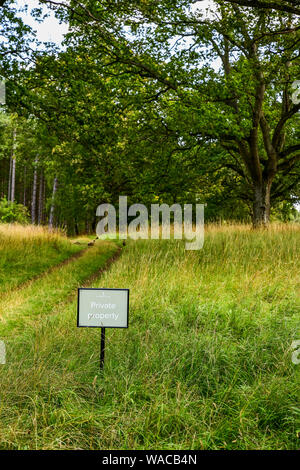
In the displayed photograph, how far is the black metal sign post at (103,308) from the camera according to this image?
3.98 metres

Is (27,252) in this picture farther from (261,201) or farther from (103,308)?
(261,201)

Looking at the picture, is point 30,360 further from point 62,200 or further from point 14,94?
point 62,200

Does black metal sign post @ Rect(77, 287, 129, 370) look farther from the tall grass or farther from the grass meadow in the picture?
the tall grass

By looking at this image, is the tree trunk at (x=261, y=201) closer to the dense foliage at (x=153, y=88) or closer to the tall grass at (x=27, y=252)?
the dense foliage at (x=153, y=88)

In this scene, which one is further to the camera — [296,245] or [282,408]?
[296,245]

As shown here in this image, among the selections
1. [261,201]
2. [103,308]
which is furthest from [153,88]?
[103,308]

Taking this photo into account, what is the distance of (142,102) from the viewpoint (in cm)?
1055

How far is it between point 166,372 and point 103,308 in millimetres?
979

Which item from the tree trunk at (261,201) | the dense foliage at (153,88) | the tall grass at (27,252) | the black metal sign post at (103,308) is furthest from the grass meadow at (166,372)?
the tree trunk at (261,201)

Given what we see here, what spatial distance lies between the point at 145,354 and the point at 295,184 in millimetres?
19380

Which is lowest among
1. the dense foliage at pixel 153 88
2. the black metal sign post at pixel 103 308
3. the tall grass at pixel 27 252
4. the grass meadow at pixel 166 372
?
the grass meadow at pixel 166 372

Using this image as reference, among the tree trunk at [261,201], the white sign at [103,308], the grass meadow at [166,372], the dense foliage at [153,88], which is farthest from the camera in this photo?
the tree trunk at [261,201]

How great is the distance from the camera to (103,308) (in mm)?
4004

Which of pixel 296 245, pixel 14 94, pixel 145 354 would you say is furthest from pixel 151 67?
pixel 145 354
